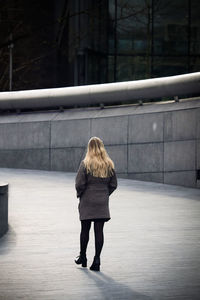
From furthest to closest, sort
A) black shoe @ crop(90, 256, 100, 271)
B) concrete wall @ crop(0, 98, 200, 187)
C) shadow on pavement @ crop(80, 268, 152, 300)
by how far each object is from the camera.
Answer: concrete wall @ crop(0, 98, 200, 187)
black shoe @ crop(90, 256, 100, 271)
shadow on pavement @ crop(80, 268, 152, 300)

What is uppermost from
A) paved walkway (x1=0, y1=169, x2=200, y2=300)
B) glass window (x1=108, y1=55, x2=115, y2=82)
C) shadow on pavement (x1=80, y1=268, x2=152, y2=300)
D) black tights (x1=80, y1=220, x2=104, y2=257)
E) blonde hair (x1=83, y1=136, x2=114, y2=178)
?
glass window (x1=108, y1=55, x2=115, y2=82)

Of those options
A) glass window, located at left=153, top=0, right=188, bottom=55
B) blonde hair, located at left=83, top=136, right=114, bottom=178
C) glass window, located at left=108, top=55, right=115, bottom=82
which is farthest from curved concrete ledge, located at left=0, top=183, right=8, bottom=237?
glass window, located at left=153, top=0, right=188, bottom=55

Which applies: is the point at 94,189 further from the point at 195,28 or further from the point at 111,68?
the point at 195,28

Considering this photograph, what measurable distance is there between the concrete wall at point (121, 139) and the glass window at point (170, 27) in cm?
1816

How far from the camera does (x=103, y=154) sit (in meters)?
8.36

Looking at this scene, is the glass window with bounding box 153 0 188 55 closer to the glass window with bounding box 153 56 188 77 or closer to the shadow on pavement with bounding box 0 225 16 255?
the glass window with bounding box 153 56 188 77

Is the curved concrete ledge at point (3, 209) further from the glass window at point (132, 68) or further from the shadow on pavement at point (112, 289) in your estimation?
the glass window at point (132, 68)

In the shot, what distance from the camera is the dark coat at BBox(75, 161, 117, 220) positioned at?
325 inches

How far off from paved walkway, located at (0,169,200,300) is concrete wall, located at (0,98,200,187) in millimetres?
981

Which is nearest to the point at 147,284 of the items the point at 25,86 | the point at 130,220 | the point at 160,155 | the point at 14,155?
the point at 130,220

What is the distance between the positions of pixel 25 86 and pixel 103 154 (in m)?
36.2

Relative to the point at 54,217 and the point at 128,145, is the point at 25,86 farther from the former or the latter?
the point at 54,217

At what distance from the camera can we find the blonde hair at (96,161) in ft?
27.2

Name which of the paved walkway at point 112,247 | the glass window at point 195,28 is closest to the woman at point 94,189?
the paved walkway at point 112,247
